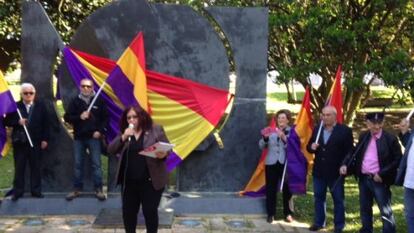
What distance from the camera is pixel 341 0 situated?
1065 cm

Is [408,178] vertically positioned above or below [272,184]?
above

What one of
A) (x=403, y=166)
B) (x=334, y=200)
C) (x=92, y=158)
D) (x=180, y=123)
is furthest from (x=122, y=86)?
(x=403, y=166)

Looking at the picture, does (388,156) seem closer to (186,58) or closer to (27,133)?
(186,58)

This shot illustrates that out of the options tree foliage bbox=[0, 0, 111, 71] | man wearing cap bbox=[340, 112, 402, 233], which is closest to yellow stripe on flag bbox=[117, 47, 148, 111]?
man wearing cap bbox=[340, 112, 402, 233]

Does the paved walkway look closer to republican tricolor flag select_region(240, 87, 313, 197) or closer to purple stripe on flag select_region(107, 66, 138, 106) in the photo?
republican tricolor flag select_region(240, 87, 313, 197)

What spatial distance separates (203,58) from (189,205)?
7.15ft

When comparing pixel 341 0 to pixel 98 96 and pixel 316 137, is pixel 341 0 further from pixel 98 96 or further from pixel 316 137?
pixel 98 96

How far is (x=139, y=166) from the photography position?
544 cm

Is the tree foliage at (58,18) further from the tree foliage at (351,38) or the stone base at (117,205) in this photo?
the stone base at (117,205)

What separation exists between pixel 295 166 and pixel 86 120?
2959 mm

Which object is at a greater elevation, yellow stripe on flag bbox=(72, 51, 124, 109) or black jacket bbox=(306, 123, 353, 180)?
yellow stripe on flag bbox=(72, 51, 124, 109)

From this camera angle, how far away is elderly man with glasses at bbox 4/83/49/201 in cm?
743

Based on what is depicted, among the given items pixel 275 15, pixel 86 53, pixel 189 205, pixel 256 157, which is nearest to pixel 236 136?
pixel 256 157

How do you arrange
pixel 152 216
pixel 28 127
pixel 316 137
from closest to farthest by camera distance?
pixel 152 216 → pixel 316 137 → pixel 28 127
